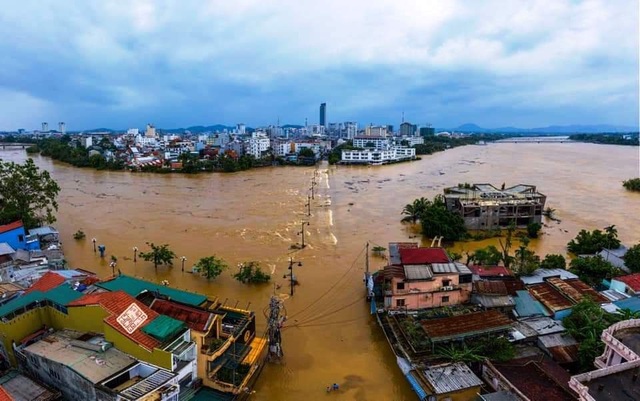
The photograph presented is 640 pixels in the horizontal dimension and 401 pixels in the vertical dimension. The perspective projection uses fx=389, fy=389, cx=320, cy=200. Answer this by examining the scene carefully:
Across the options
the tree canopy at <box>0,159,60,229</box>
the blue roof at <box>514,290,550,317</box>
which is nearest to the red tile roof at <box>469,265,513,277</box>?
the blue roof at <box>514,290,550,317</box>

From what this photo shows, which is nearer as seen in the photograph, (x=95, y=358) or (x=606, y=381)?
(x=606, y=381)

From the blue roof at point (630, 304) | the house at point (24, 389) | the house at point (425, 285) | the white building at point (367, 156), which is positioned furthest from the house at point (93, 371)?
the white building at point (367, 156)

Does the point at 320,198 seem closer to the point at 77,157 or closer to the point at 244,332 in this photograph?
the point at 244,332

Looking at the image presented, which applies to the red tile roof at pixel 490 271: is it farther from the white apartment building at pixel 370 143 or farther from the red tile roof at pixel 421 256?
the white apartment building at pixel 370 143

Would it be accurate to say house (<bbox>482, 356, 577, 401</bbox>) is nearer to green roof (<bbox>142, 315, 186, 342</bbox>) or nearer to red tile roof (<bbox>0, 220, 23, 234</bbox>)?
green roof (<bbox>142, 315, 186, 342</bbox>)

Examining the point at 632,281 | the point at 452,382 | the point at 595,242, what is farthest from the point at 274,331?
the point at 595,242

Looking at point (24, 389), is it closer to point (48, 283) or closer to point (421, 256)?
point (48, 283)

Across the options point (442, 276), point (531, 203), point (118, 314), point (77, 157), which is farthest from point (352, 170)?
point (118, 314)
